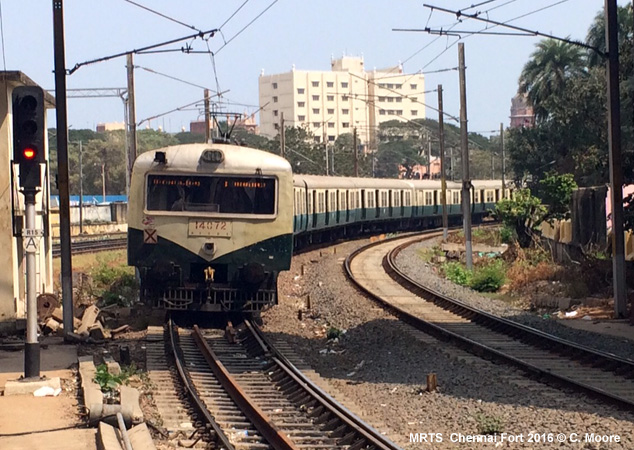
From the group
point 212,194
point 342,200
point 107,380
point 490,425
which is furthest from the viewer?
point 342,200

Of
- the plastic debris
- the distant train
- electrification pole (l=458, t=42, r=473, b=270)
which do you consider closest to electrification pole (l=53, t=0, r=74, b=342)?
the distant train

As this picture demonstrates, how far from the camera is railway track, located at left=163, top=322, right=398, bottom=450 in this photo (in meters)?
8.85

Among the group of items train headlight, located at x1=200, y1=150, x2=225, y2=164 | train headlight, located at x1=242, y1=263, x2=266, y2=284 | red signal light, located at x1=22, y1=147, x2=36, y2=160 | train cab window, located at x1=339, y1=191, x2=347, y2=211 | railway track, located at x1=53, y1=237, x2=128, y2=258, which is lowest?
railway track, located at x1=53, y1=237, x2=128, y2=258

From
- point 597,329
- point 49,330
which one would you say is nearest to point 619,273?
point 597,329

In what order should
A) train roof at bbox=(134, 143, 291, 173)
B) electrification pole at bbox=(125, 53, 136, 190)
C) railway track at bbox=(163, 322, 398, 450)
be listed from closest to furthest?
railway track at bbox=(163, 322, 398, 450) → train roof at bbox=(134, 143, 291, 173) → electrification pole at bbox=(125, 53, 136, 190)

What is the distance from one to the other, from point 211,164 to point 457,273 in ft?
40.4

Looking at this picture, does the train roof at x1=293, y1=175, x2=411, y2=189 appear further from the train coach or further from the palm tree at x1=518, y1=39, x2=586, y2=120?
the palm tree at x1=518, y1=39, x2=586, y2=120

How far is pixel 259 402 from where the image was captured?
1067 centimetres

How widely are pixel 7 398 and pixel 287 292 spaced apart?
13.1m

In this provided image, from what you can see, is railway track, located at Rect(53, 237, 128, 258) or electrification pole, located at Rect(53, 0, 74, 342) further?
railway track, located at Rect(53, 237, 128, 258)

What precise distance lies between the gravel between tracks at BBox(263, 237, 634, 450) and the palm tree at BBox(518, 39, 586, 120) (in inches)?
1727

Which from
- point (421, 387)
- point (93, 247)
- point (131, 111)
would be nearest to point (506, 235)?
point (93, 247)

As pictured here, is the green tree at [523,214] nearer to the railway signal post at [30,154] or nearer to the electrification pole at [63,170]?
the electrification pole at [63,170]

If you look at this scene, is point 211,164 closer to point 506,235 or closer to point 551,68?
point 506,235
